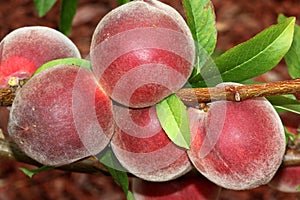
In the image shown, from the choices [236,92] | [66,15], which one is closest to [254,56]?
[236,92]

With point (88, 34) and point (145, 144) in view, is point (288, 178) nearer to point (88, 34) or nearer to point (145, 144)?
point (145, 144)

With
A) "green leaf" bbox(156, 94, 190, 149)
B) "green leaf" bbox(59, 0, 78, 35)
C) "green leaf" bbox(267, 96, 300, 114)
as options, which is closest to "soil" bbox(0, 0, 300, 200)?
"green leaf" bbox(59, 0, 78, 35)

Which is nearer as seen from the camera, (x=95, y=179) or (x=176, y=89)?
(x=176, y=89)

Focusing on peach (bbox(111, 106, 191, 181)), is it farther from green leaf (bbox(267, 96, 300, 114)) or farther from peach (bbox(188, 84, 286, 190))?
green leaf (bbox(267, 96, 300, 114))

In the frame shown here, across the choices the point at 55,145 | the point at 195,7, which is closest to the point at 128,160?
the point at 55,145

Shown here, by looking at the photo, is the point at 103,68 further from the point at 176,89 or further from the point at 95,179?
the point at 95,179

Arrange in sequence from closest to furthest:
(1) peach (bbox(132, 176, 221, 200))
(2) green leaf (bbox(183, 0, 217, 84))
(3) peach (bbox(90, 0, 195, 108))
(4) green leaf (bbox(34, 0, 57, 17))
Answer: (3) peach (bbox(90, 0, 195, 108))
(2) green leaf (bbox(183, 0, 217, 84))
(1) peach (bbox(132, 176, 221, 200))
(4) green leaf (bbox(34, 0, 57, 17))
